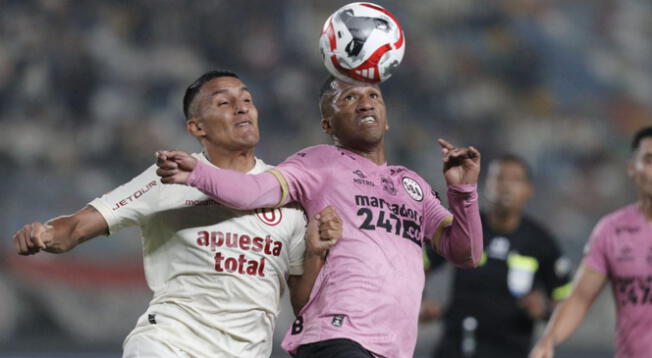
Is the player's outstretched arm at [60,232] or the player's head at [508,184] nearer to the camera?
the player's outstretched arm at [60,232]

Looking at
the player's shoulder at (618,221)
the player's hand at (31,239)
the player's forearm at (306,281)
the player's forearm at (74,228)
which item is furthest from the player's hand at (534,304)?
the player's hand at (31,239)

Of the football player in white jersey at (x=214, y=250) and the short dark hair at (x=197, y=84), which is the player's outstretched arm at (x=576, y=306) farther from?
the short dark hair at (x=197, y=84)

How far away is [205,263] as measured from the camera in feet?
12.9

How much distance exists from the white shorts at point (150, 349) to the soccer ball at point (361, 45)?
133 cm

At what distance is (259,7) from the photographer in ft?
37.0

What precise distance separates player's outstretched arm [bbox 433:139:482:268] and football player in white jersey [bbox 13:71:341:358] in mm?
532

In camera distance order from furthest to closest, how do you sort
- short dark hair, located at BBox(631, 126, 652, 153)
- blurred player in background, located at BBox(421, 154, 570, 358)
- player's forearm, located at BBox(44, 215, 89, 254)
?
blurred player in background, located at BBox(421, 154, 570, 358) < short dark hair, located at BBox(631, 126, 652, 153) < player's forearm, located at BBox(44, 215, 89, 254)

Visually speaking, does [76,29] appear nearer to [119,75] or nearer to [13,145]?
[119,75]

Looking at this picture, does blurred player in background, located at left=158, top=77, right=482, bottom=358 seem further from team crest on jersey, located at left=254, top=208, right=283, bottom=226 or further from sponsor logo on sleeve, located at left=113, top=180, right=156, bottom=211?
sponsor logo on sleeve, located at left=113, top=180, right=156, bottom=211

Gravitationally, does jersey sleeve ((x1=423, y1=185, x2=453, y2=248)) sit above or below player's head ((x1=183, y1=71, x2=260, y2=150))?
below

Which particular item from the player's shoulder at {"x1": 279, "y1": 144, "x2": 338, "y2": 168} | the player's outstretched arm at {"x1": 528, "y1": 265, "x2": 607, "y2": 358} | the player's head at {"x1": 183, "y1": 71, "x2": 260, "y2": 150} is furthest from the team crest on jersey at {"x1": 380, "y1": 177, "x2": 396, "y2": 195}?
the player's outstretched arm at {"x1": 528, "y1": 265, "x2": 607, "y2": 358}

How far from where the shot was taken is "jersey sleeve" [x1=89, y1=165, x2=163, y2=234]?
3.91 m

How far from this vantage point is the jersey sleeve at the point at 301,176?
3922 mm

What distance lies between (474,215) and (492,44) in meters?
7.87
